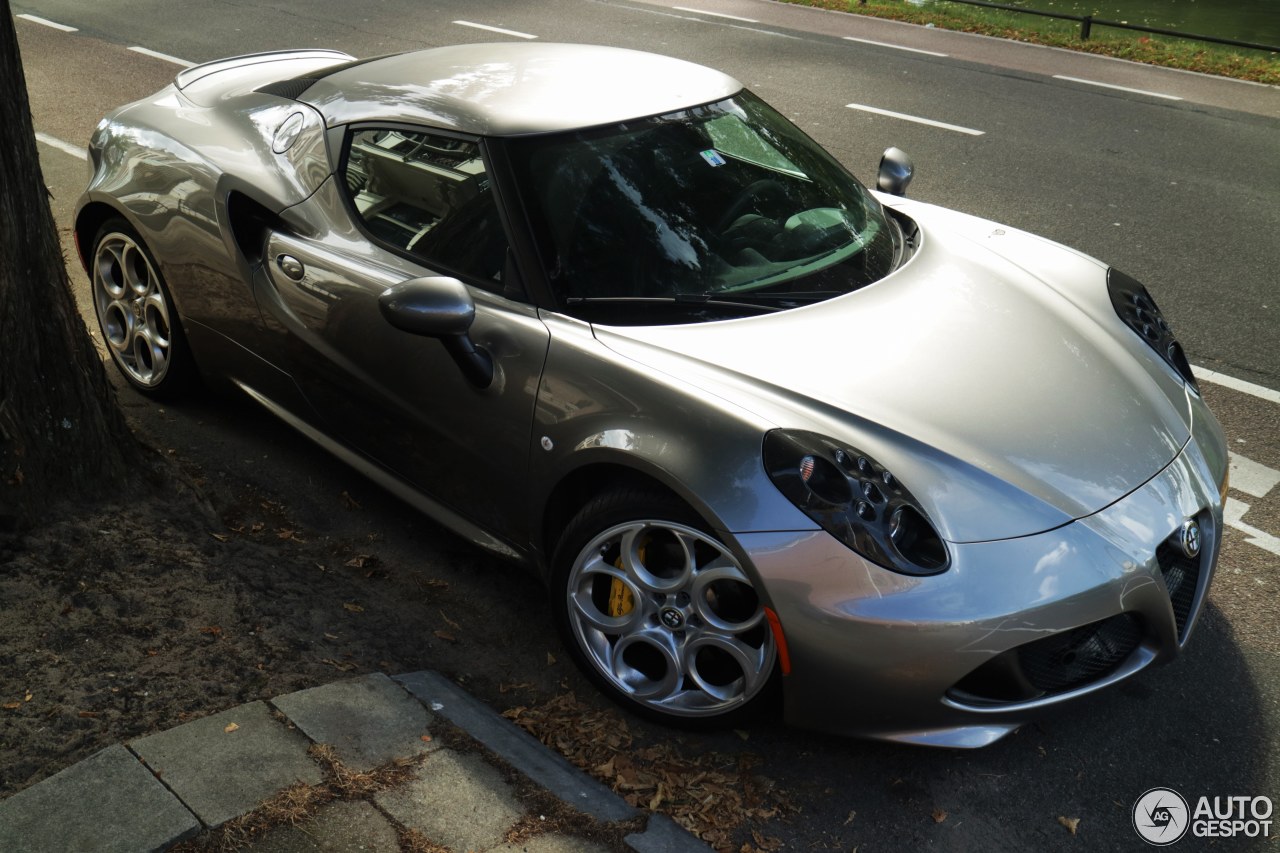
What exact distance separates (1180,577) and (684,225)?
1.68 meters

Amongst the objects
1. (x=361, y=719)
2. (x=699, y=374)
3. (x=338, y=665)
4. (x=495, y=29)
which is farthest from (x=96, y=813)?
(x=495, y=29)

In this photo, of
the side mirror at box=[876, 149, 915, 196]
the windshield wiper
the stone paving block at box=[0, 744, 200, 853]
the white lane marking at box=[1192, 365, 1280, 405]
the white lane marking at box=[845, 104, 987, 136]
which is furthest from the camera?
the white lane marking at box=[845, 104, 987, 136]

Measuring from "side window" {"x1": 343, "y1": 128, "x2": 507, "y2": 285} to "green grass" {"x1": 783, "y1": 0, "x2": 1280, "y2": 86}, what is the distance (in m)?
10.7

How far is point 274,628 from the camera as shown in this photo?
3.41 meters

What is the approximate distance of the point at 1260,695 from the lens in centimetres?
336

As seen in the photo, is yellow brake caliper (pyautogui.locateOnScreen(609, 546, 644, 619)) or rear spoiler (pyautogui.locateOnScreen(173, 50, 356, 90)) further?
rear spoiler (pyautogui.locateOnScreen(173, 50, 356, 90))

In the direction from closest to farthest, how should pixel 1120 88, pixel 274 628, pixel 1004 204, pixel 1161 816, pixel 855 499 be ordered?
pixel 855 499
pixel 1161 816
pixel 274 628
pixel 1004 204
pixel 1120 88

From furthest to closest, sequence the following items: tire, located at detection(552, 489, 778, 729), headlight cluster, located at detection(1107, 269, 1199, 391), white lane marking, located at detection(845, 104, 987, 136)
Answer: white lane marking, located at detection(845, 104, 987, 136) < headlight cluster, located at detection(1107, 269, 1199, 391) < tire, located at detection(552, 489, 778, 729)

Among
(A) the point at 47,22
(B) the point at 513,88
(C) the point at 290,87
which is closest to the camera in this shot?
(B) the point at 513,88

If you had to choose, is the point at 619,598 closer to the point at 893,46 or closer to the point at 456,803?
the point at 456,803

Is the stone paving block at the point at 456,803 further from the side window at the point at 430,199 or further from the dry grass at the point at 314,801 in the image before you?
the side window at the point at 430,199

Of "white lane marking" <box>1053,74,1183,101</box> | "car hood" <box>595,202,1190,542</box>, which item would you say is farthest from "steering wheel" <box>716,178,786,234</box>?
"white lane marking" <box>1053,74,1183,101</box>

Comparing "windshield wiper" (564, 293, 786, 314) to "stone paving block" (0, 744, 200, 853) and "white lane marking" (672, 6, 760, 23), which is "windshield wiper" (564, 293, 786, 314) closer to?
"stone paving block" (0, 744, 200, 853)

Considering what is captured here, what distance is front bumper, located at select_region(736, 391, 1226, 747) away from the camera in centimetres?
271
